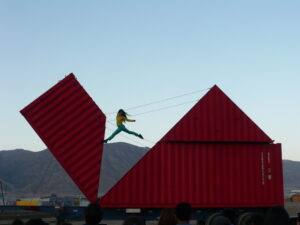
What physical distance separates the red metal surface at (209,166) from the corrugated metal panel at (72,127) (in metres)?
1.17

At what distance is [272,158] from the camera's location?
1595 centimetres

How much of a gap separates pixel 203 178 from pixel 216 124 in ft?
6.57

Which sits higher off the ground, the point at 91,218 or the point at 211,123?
the point at 211,123

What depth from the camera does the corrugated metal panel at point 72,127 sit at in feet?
51.6

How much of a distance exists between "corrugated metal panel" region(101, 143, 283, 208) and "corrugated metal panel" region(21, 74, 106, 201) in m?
1.17

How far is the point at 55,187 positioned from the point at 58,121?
176 meters

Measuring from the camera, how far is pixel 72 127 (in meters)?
15.8

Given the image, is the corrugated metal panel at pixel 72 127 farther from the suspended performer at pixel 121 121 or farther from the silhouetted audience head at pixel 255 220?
the silhouetted audience head at pixel 255 220

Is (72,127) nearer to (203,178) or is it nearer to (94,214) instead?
(203,178)

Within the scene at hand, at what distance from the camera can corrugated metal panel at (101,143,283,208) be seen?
15461mm

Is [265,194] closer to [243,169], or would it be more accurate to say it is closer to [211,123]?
[243,169]

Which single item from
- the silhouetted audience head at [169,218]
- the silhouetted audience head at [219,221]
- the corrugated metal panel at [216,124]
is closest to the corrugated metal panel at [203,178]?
the corrugated metal panel at [216,124]

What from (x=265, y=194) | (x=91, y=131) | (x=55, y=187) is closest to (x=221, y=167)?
(x=265, y=194)

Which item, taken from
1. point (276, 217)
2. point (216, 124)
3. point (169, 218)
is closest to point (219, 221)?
point (169, 218)
